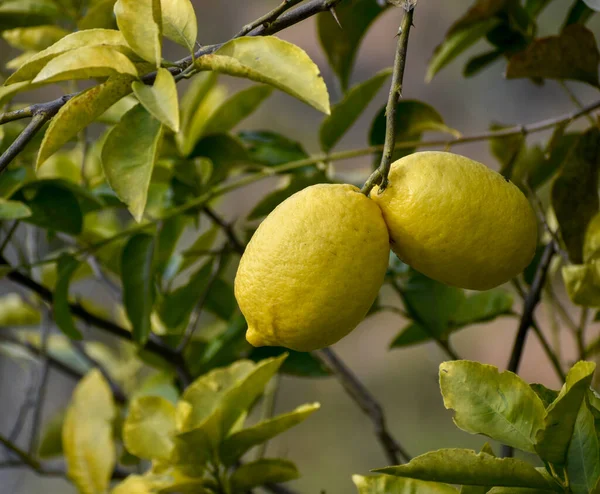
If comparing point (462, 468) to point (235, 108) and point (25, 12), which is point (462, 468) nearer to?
point (235, 108)

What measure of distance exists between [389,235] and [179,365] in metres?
0.44

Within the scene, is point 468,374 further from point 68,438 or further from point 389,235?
point 68,438

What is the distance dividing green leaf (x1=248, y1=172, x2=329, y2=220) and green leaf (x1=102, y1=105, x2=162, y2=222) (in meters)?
0.26

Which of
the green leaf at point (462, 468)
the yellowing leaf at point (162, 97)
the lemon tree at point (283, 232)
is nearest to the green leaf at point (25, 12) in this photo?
the lemon tree at point (283, 232)

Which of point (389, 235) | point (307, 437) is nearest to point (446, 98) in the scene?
point (307, 437)

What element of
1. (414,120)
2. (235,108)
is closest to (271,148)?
(235,108)

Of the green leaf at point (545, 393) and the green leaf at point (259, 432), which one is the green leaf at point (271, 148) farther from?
the green leaf at point (545, 393)

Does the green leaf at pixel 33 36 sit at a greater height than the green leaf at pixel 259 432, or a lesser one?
greater

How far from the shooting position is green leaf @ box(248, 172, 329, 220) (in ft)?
2.41

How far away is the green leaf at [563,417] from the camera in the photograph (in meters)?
0.37

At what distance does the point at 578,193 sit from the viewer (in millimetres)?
625

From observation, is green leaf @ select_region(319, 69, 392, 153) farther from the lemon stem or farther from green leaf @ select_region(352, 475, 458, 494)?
green leaf @ select_region(352, 475, 458, 494)

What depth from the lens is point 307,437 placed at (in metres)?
2.50

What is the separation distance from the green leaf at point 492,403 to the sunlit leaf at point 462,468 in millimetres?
23
